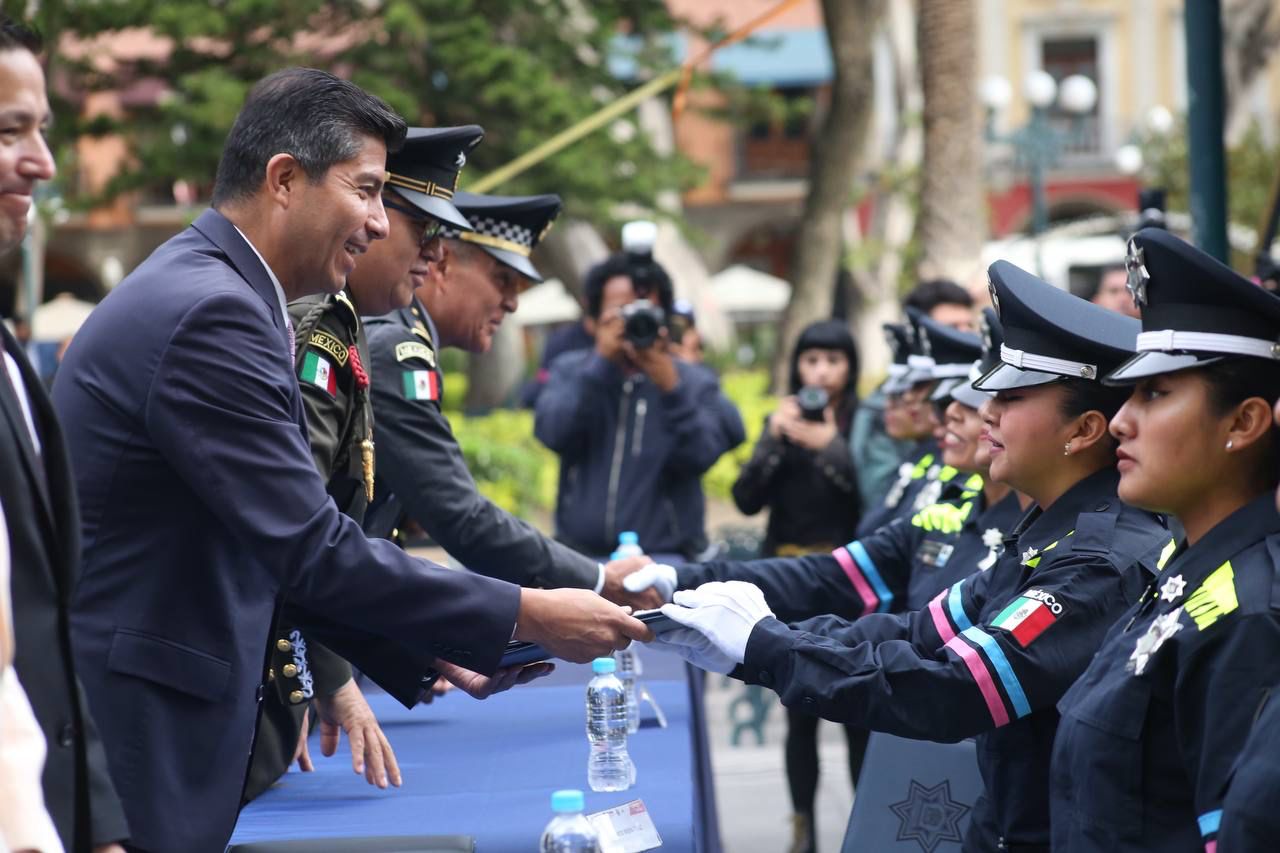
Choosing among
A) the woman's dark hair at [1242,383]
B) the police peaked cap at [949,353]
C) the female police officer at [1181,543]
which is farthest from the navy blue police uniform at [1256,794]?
the police peaked cap at [949,353]

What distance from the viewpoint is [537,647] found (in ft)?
11.0

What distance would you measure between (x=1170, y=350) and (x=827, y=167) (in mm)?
15774

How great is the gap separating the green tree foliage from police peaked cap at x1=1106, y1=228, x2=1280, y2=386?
12477mm

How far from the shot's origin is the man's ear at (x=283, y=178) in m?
2.84

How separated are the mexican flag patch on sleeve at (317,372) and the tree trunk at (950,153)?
10487 millimetres

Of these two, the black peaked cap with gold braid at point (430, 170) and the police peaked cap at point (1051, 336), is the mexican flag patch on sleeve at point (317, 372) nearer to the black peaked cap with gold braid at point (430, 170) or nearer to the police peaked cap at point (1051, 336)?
the black peaked cap with gold braid at point (430, 170)

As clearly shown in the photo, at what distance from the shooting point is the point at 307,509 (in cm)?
270

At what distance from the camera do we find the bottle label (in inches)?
110

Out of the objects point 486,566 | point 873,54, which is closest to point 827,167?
point 873,54

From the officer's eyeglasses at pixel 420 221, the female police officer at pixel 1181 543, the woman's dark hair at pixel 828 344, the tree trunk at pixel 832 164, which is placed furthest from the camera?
the tree trunk at pixel 832 164

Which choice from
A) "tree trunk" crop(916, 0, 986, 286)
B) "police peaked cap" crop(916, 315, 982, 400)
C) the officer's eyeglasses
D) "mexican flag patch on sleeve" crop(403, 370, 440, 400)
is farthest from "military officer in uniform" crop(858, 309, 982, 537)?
"tree trunk" crop(916, 0, 986, 286)

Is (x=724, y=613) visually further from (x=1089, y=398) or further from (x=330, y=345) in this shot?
(x=330, y=345)

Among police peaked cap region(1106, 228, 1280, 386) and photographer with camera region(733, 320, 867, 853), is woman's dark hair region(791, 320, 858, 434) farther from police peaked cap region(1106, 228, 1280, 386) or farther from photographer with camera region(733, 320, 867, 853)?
police peaked cap region(1106, 228, 1280, 386)

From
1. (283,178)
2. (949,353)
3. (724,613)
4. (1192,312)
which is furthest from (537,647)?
(949,353)
